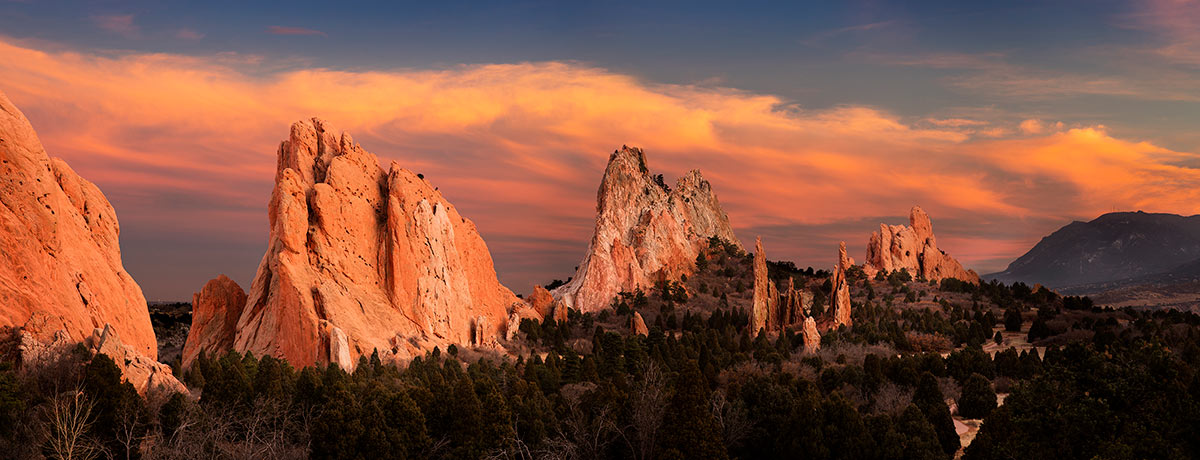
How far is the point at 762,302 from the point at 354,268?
4395 centimetres

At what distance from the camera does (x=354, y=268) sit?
73375 mm

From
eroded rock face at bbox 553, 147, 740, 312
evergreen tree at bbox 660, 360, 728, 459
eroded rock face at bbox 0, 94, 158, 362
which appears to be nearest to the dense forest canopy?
evergreen tree at bbox 660, 360, 728, 459

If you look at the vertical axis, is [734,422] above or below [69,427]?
below

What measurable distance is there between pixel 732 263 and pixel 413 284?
75.8m

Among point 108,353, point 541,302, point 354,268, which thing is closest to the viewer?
point 108,353

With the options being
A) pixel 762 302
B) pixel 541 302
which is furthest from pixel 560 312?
pixel 762 302

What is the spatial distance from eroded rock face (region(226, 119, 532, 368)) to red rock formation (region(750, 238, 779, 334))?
89.9ft

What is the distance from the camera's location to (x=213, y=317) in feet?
229

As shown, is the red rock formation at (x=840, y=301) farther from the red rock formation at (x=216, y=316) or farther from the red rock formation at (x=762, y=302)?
the red rock formation at (x=216, y=316)

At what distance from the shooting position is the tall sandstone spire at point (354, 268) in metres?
64.6

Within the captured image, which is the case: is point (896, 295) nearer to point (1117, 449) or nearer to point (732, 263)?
point (732, 263)

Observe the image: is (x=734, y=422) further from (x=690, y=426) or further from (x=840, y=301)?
(x=840, y=301)

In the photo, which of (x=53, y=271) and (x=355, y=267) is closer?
(x=53, y=271)

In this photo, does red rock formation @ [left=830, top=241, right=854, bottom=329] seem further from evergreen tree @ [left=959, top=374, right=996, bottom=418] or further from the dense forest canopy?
evergreen tree @ [left=959, top=374, right=996, bottom=418]
